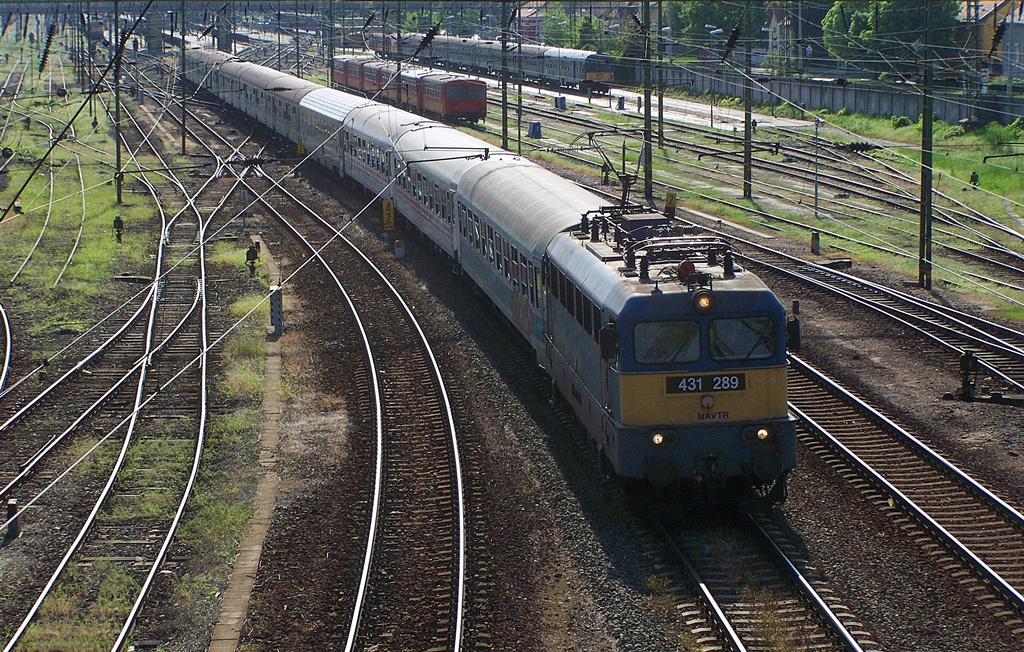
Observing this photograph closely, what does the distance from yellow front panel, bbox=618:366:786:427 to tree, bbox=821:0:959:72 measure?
159 feet

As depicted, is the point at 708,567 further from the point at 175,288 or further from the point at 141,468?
the point at 175,288

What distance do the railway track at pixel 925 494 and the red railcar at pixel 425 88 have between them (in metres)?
41.9

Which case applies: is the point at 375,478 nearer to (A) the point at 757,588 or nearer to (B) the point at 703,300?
(B) the point at 703,300

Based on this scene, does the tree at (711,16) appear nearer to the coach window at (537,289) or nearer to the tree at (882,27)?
the tree at (882,27)

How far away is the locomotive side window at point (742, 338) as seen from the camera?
41.8 feet

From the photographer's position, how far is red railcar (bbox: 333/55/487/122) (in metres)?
60.1

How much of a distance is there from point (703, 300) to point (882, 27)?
2274 inches

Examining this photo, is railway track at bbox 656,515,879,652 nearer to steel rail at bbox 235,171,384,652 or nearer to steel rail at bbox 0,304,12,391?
steel rail at bbox 235,171,384,652

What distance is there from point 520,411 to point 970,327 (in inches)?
375

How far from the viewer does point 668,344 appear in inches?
501

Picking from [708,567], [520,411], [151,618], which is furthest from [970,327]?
[151,618]

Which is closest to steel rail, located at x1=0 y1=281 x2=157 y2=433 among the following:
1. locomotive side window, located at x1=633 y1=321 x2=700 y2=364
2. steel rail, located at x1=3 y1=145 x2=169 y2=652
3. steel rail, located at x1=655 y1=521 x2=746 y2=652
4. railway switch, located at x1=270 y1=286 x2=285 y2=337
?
steel rail, located at x1=3 y1=145 x2=169 y2=652

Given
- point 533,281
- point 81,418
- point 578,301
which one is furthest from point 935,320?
point 81,418

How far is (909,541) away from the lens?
1277cm
